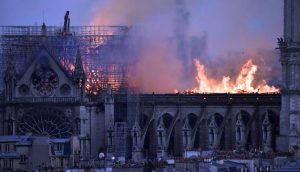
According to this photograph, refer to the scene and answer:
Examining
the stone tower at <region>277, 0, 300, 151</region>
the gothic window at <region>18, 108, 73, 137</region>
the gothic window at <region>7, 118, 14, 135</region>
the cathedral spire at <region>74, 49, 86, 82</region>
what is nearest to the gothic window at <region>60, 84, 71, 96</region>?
the cathedral spire at <region>74, 49, 86, 82</region>

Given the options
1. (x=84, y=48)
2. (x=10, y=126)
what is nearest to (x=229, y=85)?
(x=84, y=48)

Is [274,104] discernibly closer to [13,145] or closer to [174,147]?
[174,147]

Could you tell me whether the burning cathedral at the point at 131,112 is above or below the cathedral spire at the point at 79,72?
below

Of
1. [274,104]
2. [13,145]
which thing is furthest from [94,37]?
[13,145]

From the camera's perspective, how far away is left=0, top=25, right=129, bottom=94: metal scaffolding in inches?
7111

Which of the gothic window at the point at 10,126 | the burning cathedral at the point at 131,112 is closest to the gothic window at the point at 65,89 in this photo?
the burning cathedral at the point at 131,112

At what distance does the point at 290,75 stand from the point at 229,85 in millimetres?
28395

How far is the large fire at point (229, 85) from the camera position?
7510 inches

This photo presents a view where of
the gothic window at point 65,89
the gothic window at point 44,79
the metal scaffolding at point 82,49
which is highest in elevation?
the metal scaffolding at point 82,49

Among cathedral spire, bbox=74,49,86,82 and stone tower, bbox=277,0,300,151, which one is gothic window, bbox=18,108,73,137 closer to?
cathedral spire, bbox=74,49,86,82

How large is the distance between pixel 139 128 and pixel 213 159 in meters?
34.9

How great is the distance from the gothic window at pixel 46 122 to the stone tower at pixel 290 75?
18066 mm

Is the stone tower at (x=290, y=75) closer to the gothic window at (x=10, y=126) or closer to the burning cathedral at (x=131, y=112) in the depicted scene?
the burning cathedral at (x=131, y=112)

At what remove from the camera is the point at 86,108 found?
6777 inches
